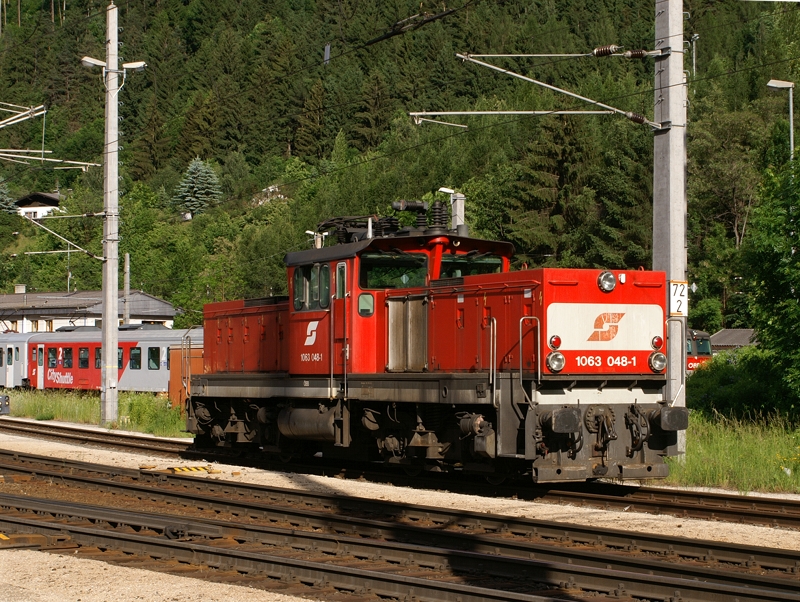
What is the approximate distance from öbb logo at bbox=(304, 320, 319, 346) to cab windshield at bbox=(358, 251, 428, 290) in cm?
133

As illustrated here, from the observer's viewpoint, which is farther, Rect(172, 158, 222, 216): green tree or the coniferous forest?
Rect(172, 158, 222, 216): green tree

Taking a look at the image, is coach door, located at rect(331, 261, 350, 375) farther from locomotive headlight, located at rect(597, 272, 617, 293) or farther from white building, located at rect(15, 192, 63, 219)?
white building, located at rect(15, 192, 63, 219)

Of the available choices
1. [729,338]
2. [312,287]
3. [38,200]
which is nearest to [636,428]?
[312,287]

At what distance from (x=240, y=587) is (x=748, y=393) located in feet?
55.1

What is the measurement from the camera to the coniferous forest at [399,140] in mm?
56625

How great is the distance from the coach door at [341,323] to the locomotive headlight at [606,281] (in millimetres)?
3913

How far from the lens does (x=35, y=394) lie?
120 ft

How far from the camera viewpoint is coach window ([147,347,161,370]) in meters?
36.6

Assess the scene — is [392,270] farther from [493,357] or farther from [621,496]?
[621,496]

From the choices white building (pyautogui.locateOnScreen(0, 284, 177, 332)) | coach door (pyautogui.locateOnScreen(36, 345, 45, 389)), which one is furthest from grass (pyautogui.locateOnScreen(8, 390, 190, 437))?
white building (pyautogui.locateOnScreen(0, 284, 177, 332))

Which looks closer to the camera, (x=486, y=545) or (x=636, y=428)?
(x=486, y=545)

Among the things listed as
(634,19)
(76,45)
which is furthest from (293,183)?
(76,45)

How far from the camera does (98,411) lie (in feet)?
101

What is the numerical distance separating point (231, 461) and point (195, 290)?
50160mm
